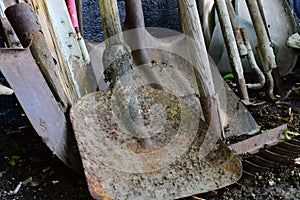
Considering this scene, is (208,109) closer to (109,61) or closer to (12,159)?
(109,61)

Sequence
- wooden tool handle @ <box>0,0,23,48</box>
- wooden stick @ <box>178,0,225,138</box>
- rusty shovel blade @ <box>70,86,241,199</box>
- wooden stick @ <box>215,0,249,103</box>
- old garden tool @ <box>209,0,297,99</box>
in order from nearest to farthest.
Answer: rusty shovel blade @ <box>70,86,241,199</box>
wooden tool handle @ <box>0,0,23,48</box>
wooden stick @ <box>178,0,225,138</box>
wooden stick @ <box>215,0,249,103</box>
old garden tool @ <box>209,0,297,99</box>

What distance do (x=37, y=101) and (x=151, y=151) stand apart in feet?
1.51

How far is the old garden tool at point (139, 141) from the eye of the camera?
1.48 metres

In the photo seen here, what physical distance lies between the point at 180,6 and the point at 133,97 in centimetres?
46

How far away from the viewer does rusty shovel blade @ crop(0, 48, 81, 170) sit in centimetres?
151

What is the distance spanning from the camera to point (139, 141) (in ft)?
5.29

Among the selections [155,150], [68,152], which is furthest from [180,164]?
[68,152]

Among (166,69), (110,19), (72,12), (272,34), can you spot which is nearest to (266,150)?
(166,69)

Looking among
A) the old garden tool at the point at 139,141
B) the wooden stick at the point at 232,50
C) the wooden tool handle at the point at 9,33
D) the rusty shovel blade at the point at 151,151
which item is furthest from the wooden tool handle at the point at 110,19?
the wooden stick at the point at 232,50

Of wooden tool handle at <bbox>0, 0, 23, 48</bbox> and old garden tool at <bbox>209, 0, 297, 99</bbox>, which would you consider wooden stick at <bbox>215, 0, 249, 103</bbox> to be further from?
wooden tool handle at <bbox>0, 0, 23, 48</bbox>

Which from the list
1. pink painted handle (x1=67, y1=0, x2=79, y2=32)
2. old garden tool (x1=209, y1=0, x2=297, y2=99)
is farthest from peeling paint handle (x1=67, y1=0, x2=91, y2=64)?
old garden tool (x1=209, y1=0, x2=297, y2=99)

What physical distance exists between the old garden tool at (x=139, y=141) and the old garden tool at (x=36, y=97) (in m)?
0.06

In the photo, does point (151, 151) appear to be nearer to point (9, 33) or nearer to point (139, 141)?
point (139, 141)

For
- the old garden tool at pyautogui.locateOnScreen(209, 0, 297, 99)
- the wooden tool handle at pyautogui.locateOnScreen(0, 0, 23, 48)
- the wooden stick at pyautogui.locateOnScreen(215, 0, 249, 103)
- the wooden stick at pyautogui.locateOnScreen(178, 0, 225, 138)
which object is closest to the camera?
the wooden tool handle at pyautogui.locateOnScreen(0, 0, 23, 48)
